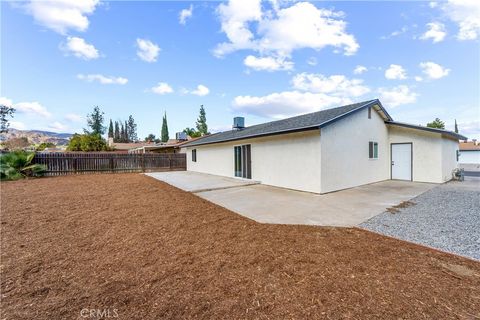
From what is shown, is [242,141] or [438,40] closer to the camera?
[438,40]

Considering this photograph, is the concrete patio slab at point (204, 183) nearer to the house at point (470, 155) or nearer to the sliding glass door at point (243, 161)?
the sliding glass door at point (243, 161)

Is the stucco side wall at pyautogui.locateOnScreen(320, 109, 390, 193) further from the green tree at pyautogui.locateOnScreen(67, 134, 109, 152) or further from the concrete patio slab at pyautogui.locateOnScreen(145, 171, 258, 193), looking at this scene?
the green tree at pyautogui.locateOnScreen(67, 134, 109, 152)

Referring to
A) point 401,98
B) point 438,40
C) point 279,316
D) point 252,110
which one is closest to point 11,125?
point 252,110

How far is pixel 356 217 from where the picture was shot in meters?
5.32

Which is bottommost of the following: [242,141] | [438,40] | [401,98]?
[242,141]

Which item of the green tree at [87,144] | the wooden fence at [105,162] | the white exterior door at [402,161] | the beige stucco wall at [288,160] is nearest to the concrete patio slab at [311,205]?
the beige stucco wall at [288,160]

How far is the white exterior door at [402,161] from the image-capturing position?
38.3ft

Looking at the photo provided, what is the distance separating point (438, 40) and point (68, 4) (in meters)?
16.3

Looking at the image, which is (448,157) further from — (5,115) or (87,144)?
(87,144)

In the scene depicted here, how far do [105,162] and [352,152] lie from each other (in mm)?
17965

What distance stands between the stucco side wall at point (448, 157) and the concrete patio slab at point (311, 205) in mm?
4565

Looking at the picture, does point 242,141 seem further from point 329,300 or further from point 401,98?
point 401,98

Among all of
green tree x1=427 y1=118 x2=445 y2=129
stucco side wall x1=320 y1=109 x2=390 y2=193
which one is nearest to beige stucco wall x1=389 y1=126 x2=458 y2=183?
stucco side wall x1=320 y1=109 x2=390 y2=193

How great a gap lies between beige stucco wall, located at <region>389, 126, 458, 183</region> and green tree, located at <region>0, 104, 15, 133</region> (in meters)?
31.2
